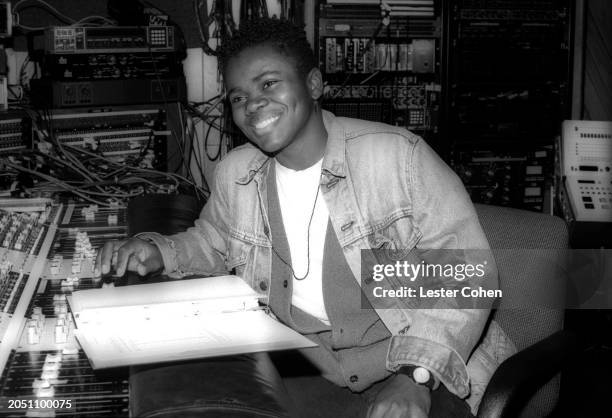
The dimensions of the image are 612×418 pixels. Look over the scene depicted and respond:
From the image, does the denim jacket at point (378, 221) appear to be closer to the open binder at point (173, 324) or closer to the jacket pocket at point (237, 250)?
the jacket pocket at point (237, 250)

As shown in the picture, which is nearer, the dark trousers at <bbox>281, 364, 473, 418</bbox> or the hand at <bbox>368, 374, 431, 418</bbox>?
the hand at <bbox>368, 374, 431, 418</bbox>

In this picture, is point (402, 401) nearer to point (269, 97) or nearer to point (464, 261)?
point (464, 261)

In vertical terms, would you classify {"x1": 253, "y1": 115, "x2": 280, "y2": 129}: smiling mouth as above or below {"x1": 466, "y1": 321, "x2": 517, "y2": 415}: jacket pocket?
above

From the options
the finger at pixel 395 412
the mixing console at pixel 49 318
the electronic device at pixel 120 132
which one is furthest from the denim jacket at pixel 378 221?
the electronic device at pixel 120 132

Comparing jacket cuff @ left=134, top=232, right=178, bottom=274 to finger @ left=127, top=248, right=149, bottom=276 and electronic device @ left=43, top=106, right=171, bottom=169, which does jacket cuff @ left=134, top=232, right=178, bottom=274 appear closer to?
finger @ left=127, top=248, right=149, bottom=276

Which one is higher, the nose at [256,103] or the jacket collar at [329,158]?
the nose at [256,103]

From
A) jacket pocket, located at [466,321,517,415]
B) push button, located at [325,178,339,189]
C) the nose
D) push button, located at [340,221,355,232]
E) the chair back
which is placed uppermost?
the nose

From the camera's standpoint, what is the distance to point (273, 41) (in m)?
1.53

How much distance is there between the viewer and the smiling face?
1.51m

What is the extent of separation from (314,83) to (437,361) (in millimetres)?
670

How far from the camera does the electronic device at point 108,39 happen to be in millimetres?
2680

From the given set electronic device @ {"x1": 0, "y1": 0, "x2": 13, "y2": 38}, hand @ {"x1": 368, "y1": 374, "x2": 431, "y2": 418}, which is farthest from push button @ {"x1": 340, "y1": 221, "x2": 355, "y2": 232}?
electronic device @ {"x1": 0, "y1": 0, "x2": 13, "y2": 38}

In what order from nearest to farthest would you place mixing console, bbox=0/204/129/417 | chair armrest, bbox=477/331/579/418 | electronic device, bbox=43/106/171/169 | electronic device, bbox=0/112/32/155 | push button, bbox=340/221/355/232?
mixing console, bbox=0/204/129/417, chair armrest, bbox=477/331/579/418, push button, bbox=340/221/355/232, electronic device, bbox=0/112/32/155, electronic device, bbox=43/106/171/169

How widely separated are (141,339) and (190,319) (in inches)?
4.8
